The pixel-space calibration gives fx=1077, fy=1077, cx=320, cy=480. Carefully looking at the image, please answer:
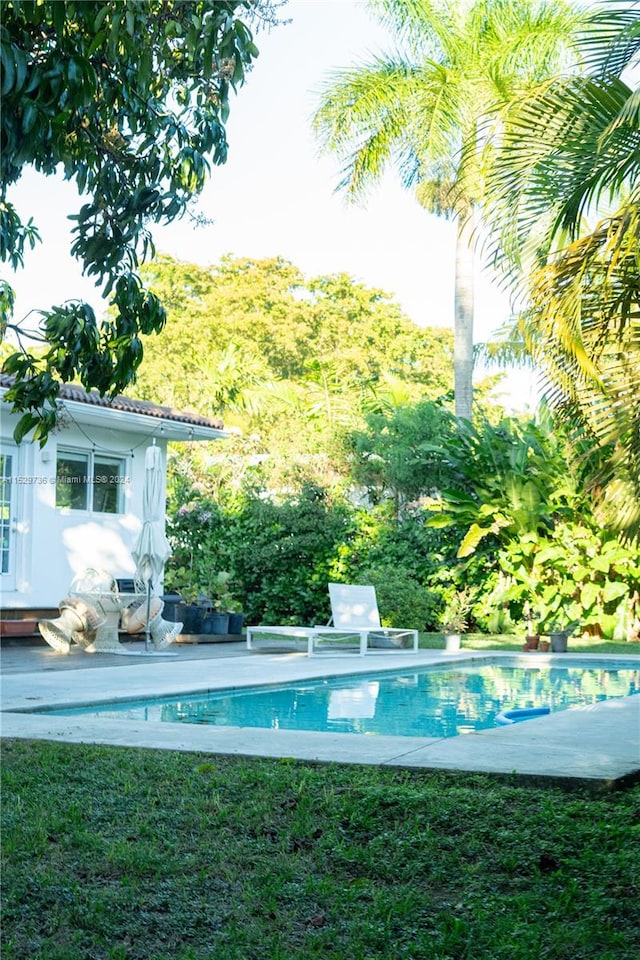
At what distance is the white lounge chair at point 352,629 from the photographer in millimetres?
15078

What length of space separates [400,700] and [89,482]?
8995mm

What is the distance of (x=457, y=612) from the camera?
61.2 feet

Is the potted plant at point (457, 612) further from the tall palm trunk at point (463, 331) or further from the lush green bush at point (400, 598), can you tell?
the tall palm trunk at point (463, 331)

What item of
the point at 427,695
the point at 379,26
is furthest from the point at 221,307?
the point at 427,695

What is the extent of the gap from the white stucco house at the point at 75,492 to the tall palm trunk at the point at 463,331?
5.12m

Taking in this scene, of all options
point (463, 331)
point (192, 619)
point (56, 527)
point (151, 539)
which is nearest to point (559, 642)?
point (192, 619)

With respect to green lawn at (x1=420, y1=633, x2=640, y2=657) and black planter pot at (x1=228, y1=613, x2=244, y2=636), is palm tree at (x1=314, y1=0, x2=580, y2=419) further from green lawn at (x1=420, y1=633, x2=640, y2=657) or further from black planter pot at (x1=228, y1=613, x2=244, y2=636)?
black planter pot at (x1=228, y1=613, x2=244, y2=636)

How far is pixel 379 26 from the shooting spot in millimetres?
23203

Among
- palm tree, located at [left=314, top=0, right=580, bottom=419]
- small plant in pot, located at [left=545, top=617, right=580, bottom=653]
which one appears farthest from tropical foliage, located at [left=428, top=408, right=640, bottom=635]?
palm tree, located at [left=314, top=0, right=580, bottom=419]

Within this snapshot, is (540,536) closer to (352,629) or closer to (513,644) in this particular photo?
(513,644)

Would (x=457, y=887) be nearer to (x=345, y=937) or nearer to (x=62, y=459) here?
(x=345, y=937)

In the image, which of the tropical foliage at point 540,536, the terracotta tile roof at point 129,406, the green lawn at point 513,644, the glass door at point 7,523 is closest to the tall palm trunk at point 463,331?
the tropical foliage at point 540,536

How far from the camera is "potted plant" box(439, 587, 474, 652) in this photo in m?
18.3

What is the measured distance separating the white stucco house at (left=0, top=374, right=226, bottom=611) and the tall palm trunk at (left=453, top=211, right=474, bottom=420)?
512cm
